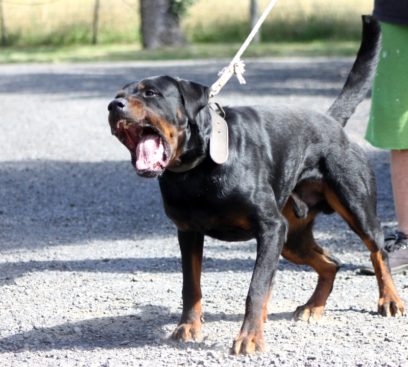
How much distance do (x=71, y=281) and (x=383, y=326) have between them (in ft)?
6.02

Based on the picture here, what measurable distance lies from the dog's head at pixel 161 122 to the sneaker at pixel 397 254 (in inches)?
73.5

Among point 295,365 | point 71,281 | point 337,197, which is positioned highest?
point 337,197

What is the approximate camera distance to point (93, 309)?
207 inches

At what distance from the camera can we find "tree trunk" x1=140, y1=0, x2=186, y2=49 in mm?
29625

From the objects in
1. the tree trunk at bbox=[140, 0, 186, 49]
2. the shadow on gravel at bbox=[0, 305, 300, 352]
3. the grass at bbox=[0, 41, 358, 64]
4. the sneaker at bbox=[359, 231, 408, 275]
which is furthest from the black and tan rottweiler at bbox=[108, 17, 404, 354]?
the tree trunk at bbox=[140, 0, 186, 49]

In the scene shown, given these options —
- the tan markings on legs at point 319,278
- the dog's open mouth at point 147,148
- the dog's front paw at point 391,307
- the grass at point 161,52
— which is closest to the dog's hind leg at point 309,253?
the tan markings on legs at point 319,278

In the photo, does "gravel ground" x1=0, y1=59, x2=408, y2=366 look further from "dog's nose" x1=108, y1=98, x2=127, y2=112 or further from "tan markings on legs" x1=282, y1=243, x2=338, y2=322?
"dog's nose" x1=108, y1=98, x2=127, y2=112

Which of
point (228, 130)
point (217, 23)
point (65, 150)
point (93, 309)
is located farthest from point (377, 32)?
point (217, 23)

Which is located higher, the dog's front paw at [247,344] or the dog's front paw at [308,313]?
the dog's front paw at [247,344]

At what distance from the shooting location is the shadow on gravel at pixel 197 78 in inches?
659

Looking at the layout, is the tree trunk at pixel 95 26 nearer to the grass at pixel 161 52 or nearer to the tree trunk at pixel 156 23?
the grass at pixel 161 52

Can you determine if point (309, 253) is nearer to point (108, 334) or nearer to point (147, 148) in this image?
point (108, 334)

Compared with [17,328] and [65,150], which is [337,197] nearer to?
[17,328]

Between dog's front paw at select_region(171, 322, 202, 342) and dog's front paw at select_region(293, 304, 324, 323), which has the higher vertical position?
dog's front paw at select_region(171, 322, 202, 342)
